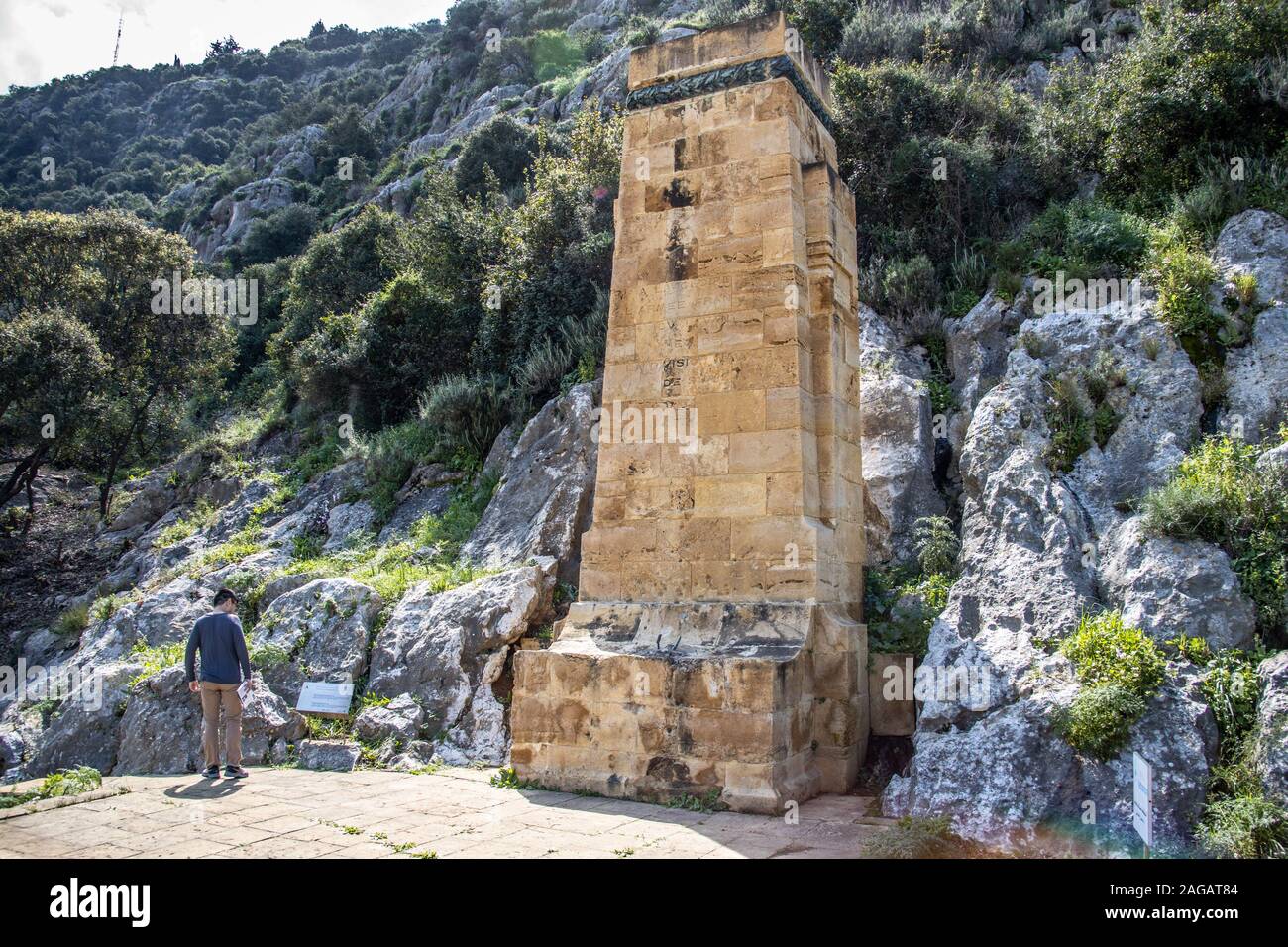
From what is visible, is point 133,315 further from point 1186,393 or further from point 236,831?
point 1186,393

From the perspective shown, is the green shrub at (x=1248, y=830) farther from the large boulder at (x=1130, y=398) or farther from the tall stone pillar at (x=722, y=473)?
the large boulder at (x=1130, y=398)

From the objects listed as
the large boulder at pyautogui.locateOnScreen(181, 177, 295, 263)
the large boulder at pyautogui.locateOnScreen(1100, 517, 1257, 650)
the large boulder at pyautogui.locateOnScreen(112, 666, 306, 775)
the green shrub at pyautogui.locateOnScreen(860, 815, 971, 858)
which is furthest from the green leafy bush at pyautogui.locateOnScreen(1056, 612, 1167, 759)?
the large boulder at pyautogui.locateOnScreen(181, 177, 295, 263)

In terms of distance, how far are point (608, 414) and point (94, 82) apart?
262 ft

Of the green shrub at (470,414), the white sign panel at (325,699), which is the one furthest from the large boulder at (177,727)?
the green shrub at (470,414)

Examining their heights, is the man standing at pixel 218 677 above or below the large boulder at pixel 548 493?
below

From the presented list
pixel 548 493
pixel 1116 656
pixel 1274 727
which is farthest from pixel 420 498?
pixel 1274 727

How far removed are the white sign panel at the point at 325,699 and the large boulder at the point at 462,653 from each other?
35 cm

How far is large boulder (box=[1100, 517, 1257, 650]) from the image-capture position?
5.86m

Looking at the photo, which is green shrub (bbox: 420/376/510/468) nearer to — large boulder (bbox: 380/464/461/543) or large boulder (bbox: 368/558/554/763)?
large boulder (bbox: 380/464/461/543)

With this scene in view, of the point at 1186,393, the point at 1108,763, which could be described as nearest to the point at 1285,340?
the point at 1186,393

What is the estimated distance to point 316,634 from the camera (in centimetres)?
1017

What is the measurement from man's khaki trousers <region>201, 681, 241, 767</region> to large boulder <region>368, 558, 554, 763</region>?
6.46ft

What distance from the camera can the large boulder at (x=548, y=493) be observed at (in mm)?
10516
